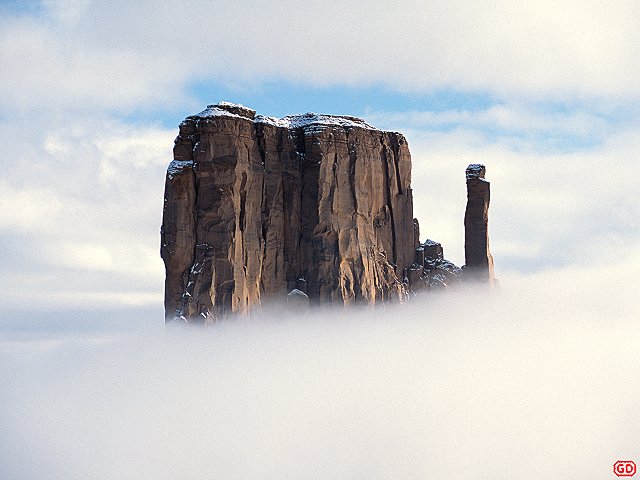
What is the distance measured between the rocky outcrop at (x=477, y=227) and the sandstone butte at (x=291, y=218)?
6.3 inches

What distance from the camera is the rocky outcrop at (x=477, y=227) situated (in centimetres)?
11200

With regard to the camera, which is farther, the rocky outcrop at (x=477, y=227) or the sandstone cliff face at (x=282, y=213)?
the rocky outcrop at (x=477, y=227)

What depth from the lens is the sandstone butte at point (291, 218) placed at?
8956cm

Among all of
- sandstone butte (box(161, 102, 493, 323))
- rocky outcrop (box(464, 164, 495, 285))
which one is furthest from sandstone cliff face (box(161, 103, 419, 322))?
rocky outcrop (box(464, 164, 495, 285))

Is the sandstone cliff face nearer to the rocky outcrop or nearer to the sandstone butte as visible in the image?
the sandstone butte

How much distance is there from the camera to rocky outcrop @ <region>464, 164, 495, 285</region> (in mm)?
112000

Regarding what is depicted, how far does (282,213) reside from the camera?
9731 centimetres

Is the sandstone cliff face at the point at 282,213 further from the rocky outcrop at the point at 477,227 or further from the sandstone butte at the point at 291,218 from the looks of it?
the rocky outcrop at the point at 477,227

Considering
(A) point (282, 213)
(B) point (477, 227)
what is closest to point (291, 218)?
(A) point (282, 213)

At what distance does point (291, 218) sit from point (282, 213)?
1042 millimetres

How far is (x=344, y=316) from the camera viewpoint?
97938 mm

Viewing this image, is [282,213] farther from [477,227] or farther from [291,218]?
[477,227]

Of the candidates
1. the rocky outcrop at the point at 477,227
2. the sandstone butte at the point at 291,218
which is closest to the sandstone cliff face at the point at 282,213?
the sandstone butte at the point at 291,218

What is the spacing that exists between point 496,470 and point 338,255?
28038 mm
